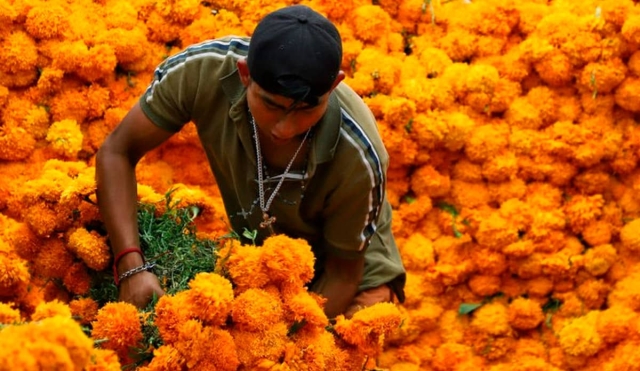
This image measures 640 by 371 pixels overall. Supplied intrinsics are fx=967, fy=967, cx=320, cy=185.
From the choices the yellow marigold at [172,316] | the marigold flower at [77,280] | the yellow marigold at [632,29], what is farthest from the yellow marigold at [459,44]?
the yellow marigold at [172,316]

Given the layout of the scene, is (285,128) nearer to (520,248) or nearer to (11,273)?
(11,273)

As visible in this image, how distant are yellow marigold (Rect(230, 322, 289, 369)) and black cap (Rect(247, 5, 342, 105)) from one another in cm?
56

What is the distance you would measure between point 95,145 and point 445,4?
164cm

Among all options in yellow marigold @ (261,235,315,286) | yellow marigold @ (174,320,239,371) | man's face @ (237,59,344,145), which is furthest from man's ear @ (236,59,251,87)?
yellow marigold @ (174,320,239,371)

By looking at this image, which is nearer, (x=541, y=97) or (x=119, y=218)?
(x=119, y=218)

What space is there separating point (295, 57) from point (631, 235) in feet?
6.92

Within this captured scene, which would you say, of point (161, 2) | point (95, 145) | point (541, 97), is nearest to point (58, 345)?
point (95, 145)

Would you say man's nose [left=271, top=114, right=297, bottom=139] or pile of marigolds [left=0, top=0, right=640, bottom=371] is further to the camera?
pile of marigolds [left=0, top=0, right=640, bottom=371]

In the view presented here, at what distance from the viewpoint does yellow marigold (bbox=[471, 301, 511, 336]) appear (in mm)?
3881

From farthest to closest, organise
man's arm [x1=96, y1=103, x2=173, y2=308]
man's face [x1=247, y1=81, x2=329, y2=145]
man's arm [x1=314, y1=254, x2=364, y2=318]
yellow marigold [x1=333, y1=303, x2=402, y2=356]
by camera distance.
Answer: man's arm [x1=314, y1=254, x2=364, y2=318] → man's arm [x1=96, y1=103, x2=173, y2=308] → yellow marigold [x1=333, y1=303, x2=402, y2=356] → man's face [x1=247, y1=81, x2=329, y2=145]

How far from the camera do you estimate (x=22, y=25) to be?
144 inches

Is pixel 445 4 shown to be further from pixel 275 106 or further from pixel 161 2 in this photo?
pixel 275 106

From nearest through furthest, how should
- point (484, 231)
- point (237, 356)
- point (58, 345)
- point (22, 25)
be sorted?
1. point (58, 345)
2. point (237, 356)
3. point (22, 25)
4. point (484, 231)

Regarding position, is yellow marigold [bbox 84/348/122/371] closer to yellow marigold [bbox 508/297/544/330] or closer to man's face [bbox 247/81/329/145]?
man's face [bbox 247/81/329/145]
